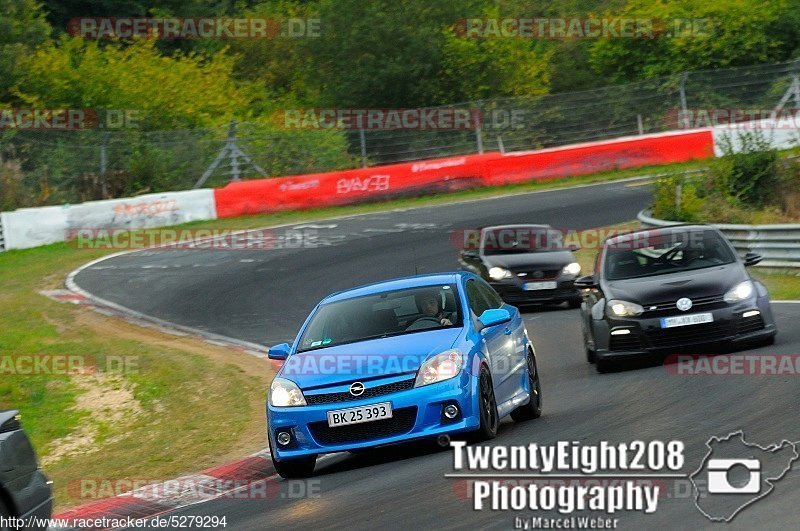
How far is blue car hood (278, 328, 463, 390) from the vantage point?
10133mm

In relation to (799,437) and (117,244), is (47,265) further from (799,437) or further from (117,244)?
(799,437)

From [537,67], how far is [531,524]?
49969mm

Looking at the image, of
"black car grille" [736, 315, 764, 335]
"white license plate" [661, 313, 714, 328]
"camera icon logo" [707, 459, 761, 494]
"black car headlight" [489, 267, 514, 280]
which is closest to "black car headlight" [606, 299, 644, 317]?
"white license plate" [661, 313, 714, 328]

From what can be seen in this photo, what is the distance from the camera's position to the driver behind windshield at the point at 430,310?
11000mm

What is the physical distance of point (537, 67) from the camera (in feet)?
184

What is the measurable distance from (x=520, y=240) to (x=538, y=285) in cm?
149

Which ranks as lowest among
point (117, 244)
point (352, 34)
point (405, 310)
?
point (117, 244)

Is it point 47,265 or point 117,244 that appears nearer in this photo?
point 47,265

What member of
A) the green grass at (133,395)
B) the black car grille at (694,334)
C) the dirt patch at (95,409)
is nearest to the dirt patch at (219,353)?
the green grass at (133,395)

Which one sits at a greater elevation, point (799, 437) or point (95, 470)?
point (799, 437)

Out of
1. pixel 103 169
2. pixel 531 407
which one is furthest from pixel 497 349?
pixel 103 169

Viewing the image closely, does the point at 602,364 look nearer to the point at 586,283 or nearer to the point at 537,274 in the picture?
the point at 586,283

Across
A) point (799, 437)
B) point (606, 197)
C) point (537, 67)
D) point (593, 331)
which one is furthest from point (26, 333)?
point (537, 67)

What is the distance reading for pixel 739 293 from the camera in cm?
1395
